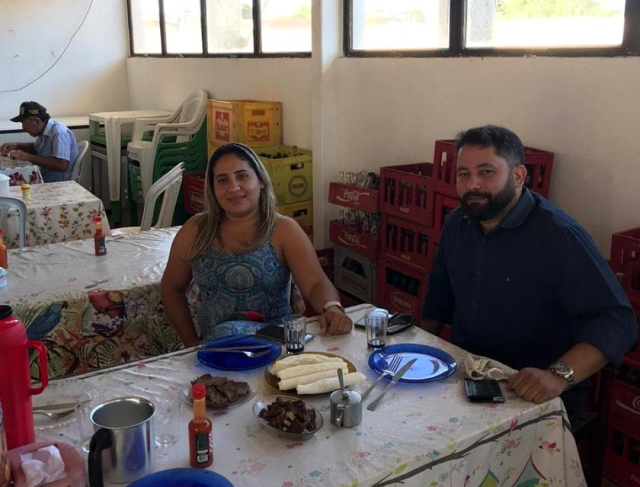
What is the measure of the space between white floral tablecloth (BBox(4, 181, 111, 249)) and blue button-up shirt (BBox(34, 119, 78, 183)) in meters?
1.18

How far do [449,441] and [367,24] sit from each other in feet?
10.3

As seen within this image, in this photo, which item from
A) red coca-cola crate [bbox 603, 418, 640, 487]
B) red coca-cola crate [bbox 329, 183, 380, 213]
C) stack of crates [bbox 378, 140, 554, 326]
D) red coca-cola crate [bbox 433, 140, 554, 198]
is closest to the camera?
red coca-cola crate [bbox 603, 418, 640, 487]

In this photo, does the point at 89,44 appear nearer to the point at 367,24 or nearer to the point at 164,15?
the point at 164,15

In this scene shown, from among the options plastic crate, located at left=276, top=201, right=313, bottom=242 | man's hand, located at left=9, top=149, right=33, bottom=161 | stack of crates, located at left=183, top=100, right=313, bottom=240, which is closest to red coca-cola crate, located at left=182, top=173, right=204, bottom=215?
stack of crates, located at left=183, top=100, right=313, bottom=240

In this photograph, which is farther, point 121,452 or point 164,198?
point 164,198

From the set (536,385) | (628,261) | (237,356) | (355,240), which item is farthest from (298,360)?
(355,240)

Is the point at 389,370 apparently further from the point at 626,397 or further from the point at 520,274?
the point at 626,397

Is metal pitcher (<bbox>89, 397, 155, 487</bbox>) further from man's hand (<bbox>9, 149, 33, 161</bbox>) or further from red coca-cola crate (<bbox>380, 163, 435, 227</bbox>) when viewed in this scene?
man's hand (<bbox>9, 149, 33, 161</bbox>)

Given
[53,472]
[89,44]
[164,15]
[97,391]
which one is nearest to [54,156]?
[164,15]

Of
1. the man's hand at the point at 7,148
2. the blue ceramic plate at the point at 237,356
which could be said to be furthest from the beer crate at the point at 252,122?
the blue ceramic plate at the point at 237,356

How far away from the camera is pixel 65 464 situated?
1087 mm

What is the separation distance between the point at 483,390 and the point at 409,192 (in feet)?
6.07

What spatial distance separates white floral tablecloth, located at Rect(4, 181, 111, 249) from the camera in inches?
128

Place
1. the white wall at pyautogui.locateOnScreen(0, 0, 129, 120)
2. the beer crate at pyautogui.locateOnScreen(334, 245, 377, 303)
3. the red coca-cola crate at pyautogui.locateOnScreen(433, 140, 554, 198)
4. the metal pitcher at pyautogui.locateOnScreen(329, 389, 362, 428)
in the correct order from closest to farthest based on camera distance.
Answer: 1. the metal pitcher at pyautogui.locateOnScreen(329, 389, 362, 428)
2. the red coca-cola crate at pyautogui.locateOnScreen(433, 140, 554, 198)
3. the beer crate at pyautogui.locateOnScreen(334, 245, 377, 303)
4. the white wall at pyautogui.locateOnScreen(0, 0, 129, 120)
